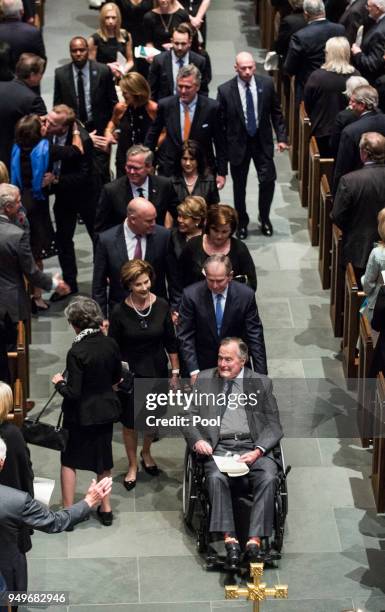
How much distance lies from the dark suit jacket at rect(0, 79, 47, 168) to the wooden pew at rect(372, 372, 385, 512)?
13.3 ft

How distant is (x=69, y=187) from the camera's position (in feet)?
38.7

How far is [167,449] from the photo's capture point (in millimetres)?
10555

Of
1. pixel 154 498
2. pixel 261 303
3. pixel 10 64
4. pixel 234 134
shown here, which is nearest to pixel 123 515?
pixel 154 498

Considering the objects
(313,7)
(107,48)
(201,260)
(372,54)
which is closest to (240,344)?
(201,260)

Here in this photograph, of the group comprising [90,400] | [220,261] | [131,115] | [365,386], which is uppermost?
[131,115]

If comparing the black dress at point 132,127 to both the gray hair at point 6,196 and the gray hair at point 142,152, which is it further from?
the gray hair at point 6,196

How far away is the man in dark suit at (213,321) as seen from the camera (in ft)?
32.2

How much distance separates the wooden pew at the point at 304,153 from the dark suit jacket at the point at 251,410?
15.0 ft

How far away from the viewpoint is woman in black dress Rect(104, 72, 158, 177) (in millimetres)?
11891

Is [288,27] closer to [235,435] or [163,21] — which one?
[163,21]

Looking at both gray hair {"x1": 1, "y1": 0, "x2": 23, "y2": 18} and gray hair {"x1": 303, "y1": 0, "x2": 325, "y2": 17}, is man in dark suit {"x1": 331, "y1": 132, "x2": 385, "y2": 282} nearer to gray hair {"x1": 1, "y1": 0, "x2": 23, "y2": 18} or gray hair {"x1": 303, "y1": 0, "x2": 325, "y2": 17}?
gray hair {"x1": 303, "y1": 0, "x2": 325, "y2": 17}

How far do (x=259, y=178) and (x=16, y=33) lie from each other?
2.70m

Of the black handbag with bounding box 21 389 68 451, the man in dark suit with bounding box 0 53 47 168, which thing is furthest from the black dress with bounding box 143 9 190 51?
the black handbag with bounding box 21 389 68 451

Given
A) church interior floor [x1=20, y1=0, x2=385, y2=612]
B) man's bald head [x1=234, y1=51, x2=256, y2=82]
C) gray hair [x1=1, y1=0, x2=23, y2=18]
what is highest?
gray hair [x1=1, y1=0, x2=23, y2=18]
